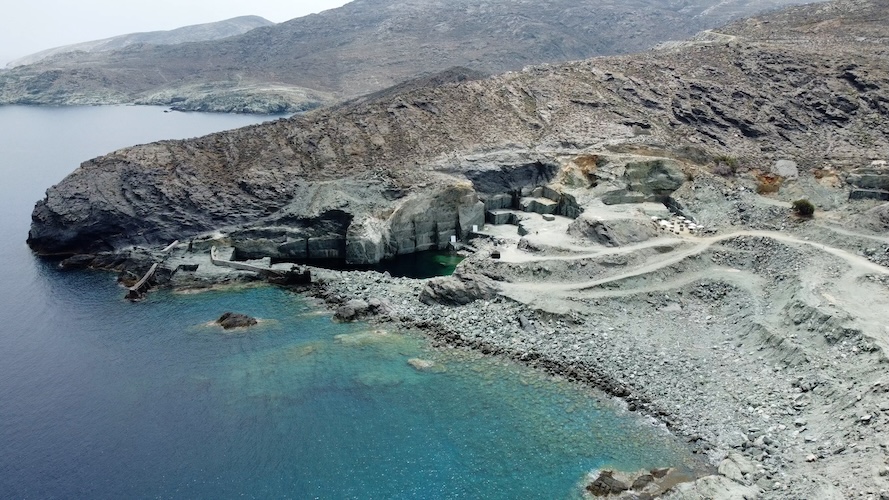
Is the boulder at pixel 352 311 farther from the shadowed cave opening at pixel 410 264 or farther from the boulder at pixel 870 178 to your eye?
the boulder at pixel 870 178

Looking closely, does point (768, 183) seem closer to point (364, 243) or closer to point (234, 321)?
point (364, 243)

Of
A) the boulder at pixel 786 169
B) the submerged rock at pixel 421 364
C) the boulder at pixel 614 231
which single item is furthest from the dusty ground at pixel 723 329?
the boulder at pixel 786 169

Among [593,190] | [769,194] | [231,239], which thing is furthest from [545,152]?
[231,239]

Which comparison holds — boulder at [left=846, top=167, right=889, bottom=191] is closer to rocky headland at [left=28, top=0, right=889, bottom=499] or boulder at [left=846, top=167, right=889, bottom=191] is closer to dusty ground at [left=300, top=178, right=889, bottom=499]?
rocky headland at [left=28, top=0, right=889, bottom=499]

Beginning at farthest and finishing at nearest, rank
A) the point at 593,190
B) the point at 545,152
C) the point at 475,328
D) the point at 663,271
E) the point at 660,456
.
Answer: the point at 545,152, the point at 593,190, the point at 663,271, the point at 475,328, the point at 660,456

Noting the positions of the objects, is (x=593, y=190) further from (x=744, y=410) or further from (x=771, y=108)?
(x=744, y=410)

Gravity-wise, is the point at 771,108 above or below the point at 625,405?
above

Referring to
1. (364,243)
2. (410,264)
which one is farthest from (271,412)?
(410,264)
